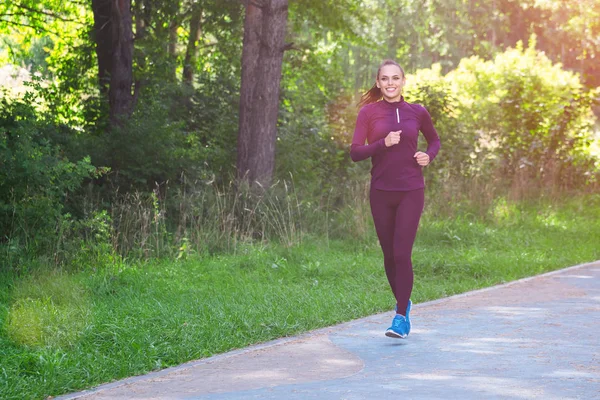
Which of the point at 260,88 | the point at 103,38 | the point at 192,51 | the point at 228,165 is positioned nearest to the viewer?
the point at 260,88

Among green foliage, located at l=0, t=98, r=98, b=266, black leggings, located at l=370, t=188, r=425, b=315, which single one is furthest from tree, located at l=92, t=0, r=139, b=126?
black leggings, located at l=370, t=188, r=425, b=315

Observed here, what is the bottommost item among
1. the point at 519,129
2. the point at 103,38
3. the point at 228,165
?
the point at 228,165

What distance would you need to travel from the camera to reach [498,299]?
9.77 metres

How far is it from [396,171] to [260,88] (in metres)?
9.01

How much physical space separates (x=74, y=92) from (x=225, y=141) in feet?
14.7

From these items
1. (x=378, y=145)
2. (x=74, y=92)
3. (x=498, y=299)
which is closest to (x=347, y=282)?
(x=498, y=299)

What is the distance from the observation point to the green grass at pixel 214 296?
677 cm

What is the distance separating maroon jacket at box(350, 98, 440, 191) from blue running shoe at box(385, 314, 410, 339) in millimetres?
1011

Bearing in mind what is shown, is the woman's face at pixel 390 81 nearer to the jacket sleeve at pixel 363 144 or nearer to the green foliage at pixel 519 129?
the jacket sleeve at pixel 363 144

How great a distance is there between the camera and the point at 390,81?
755cm

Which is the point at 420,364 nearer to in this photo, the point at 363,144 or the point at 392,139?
the point at 392,139

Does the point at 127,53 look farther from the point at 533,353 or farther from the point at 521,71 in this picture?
the point at 533,353

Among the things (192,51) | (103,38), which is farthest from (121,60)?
(192,51)

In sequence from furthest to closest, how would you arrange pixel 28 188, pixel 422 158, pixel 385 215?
pixel 28 188
pixel 385 215
pixel 422 158
